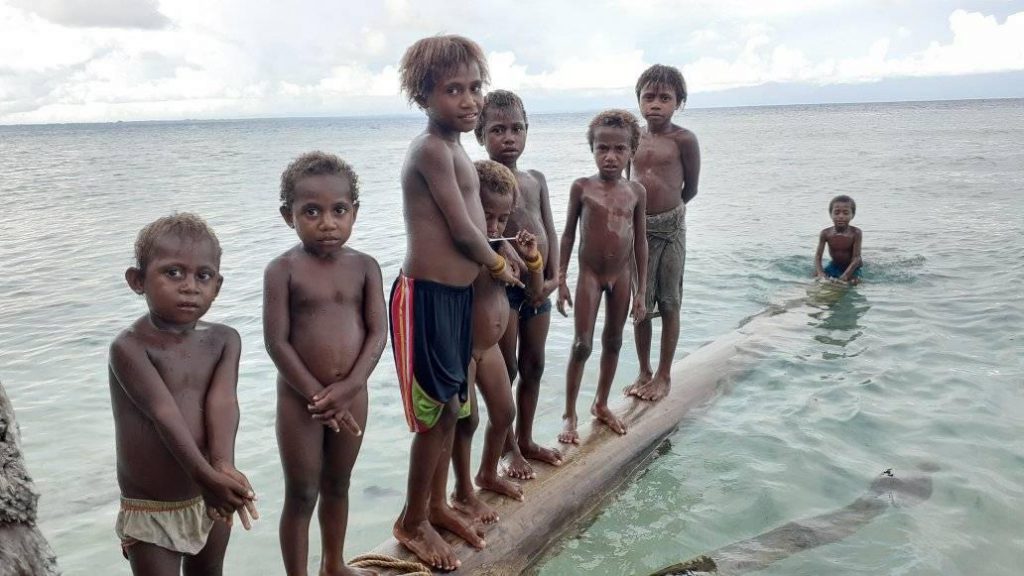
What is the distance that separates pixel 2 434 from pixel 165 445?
1.50ft

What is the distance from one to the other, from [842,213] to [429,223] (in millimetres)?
8460

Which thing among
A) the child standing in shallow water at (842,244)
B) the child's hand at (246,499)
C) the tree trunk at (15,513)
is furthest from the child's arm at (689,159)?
the child standing in shallow water at (842,244)

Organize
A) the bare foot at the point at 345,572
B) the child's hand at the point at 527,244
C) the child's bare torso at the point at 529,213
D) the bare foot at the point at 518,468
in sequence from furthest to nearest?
1. the bare foot at the point at 518,468
2. the child's bare torso at the point at 529,213
3. the child's hand at the point at 527,244
4. the bare foot at the point at 345,572

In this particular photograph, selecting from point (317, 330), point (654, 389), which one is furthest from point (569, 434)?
point (317, 330)

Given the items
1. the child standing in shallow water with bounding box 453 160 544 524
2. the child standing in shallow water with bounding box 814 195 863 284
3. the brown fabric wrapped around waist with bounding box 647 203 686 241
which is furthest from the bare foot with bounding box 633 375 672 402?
the child standing in shallow water with bounding box 814 195 863 284

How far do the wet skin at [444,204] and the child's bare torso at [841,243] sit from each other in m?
8.37

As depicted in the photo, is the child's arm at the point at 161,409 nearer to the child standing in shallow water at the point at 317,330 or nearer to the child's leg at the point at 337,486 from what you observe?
the child standing in shallow water at the point at 317,330

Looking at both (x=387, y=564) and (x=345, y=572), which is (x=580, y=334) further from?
(x=345, y=572)

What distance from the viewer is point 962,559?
14.2 ft

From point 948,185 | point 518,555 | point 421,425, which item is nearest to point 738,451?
point 518,555

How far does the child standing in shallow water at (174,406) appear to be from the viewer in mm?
2359

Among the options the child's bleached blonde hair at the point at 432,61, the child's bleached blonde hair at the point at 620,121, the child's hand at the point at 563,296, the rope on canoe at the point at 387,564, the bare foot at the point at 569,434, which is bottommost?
the bare foot at the point at 569,434

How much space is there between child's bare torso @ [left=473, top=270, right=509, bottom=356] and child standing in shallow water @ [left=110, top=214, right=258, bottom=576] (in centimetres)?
129

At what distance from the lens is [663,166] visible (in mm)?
5523
